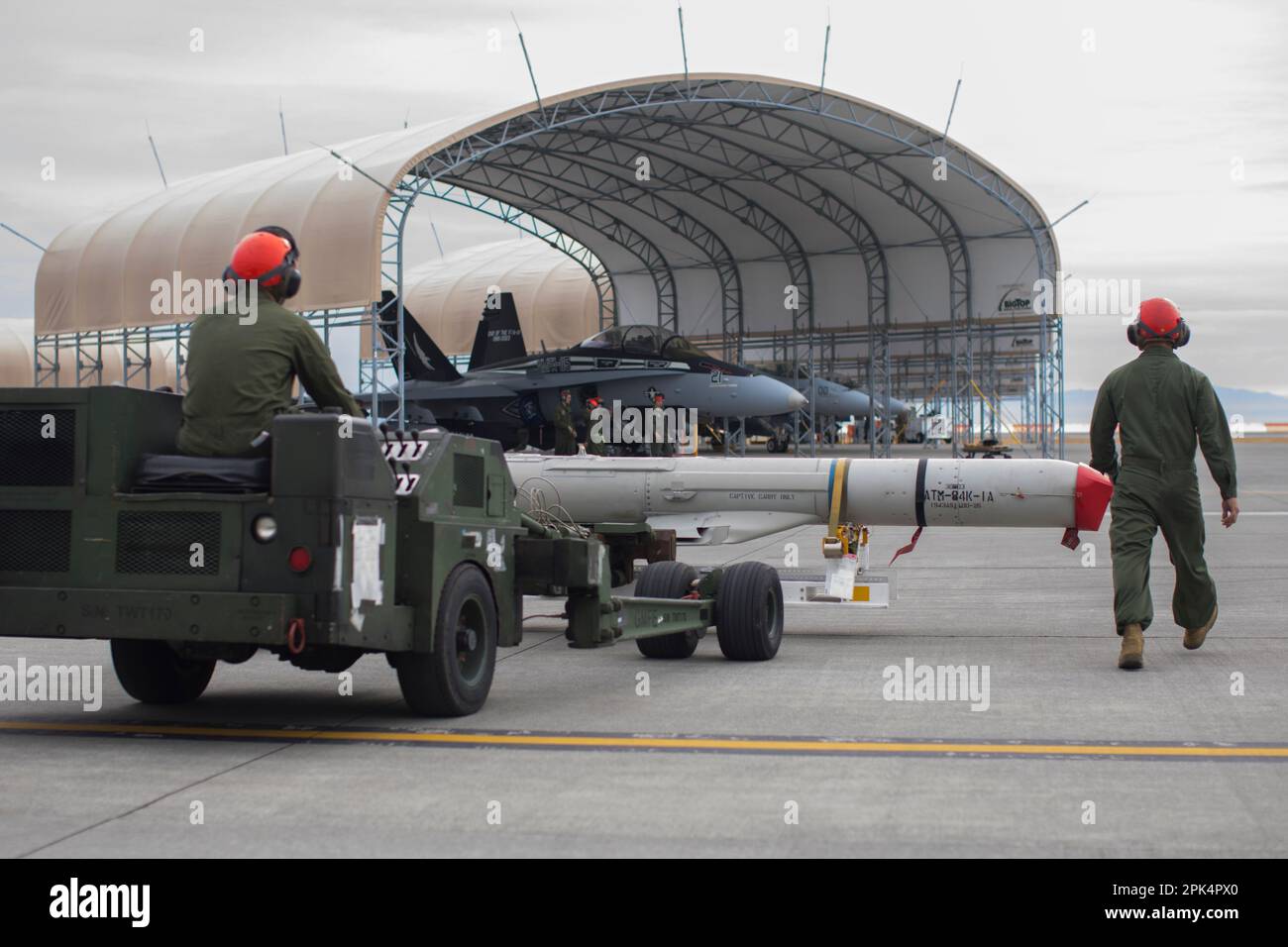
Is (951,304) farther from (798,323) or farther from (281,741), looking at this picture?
(281,741)

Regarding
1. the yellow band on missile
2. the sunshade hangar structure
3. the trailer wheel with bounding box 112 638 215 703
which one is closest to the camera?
the trailer wheel with bounding box 112 638 215 703

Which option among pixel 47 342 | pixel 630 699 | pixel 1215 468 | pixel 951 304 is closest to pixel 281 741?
pixel 630 699

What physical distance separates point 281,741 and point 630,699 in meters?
2.08

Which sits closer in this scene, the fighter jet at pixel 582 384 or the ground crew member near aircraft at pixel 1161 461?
the ground crew member near aircraft at pixel 1161 461

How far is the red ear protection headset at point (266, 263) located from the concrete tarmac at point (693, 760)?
2.18 metres

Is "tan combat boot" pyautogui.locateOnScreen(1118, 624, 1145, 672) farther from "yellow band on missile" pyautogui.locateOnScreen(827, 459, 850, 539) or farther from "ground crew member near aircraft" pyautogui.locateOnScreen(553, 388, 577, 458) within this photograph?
"ground crew member near aircraft" pyautogui.locateOnScreen(553, 388, 577, 458)

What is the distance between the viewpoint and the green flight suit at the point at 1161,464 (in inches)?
352

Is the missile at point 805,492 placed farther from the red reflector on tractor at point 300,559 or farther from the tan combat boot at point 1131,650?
the red reflector on tractor at point 300,559

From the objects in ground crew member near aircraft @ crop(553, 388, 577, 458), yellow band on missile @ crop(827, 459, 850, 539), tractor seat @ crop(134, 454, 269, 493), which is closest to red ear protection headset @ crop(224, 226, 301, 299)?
tractor seat @ crop(134, 454, 269, 493)

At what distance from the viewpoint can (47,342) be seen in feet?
130

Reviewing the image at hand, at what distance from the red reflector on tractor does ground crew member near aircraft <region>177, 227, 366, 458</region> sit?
0.61 meters

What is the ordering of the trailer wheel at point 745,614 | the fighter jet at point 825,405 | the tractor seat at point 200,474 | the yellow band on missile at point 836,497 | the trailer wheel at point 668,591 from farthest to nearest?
the fighter jet at point 825,405
the yellow band on missile at point 836,497
the trailer wheel at point 668,591
the trailer wheel at point 745,614
the tractor seat at point 200,474

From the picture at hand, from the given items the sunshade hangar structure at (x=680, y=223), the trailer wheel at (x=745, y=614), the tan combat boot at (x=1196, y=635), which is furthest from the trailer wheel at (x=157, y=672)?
the sunshade hangar structure at (x=680, y=223)

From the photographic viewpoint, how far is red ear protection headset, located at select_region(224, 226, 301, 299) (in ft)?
22.4
